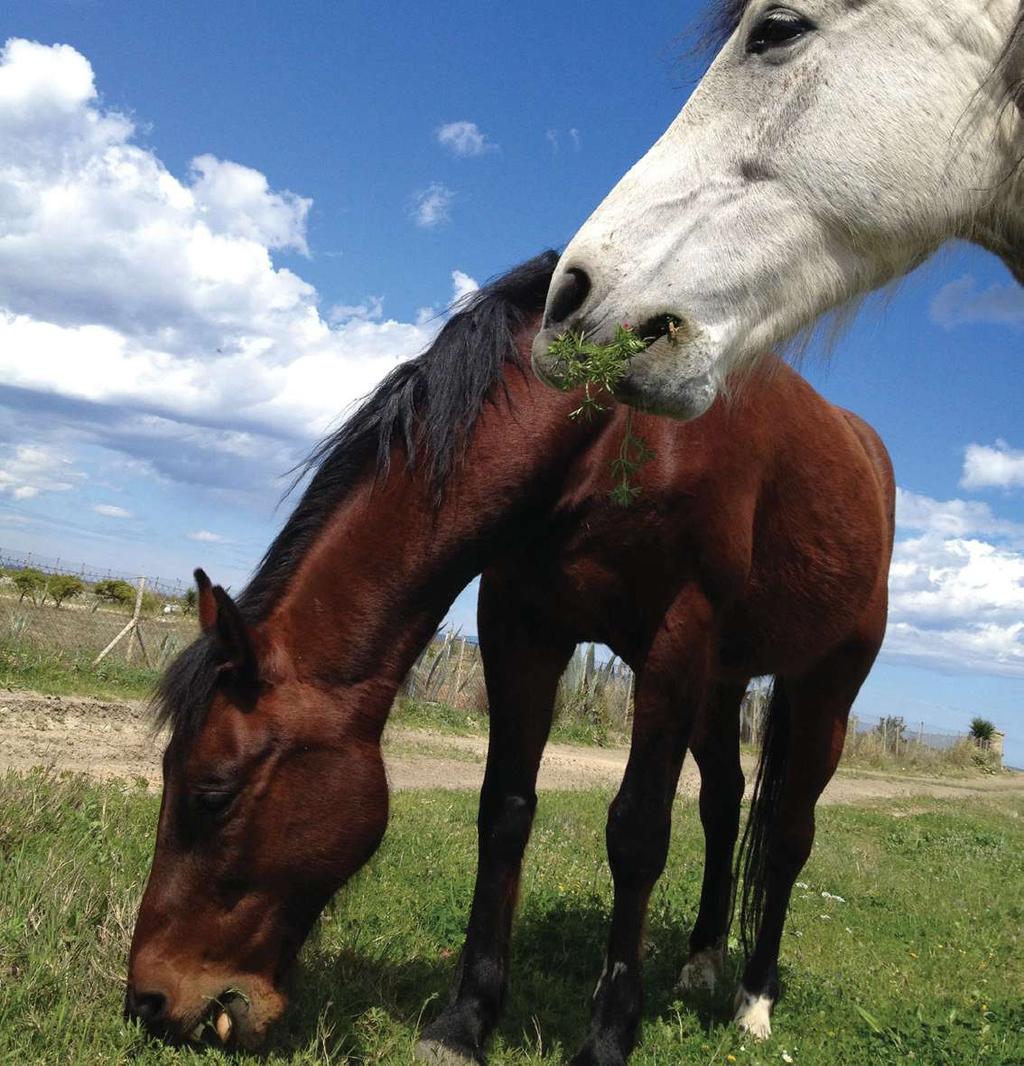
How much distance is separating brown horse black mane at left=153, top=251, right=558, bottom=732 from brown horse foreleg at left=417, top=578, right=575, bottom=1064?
761mm

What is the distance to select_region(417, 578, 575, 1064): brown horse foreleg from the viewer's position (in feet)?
11.6

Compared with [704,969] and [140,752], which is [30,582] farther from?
[704,969]

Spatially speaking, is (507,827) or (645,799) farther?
(507,827)

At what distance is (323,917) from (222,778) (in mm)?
1534

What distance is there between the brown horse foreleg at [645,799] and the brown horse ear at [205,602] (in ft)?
4.52

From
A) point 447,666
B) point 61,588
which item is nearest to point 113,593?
point 61,588

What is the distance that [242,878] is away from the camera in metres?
2.79

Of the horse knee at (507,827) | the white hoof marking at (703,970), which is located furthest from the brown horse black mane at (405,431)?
the white hoof marking at (703,970)

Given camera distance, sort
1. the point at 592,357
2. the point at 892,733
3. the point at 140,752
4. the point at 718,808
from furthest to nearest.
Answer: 1. the point at 892,733
2. the point at 140,752
3. the point at 718,808
4. the point at 592,357

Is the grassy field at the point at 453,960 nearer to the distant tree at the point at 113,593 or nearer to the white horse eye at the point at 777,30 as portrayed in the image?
the white horse eye at the point at 777,30

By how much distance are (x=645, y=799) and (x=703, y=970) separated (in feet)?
6.10

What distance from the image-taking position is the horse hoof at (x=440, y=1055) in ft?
10.1

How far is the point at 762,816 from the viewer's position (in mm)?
5059

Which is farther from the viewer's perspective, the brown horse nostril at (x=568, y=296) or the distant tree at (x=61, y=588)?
the distant tree at (x=61, y=588)
